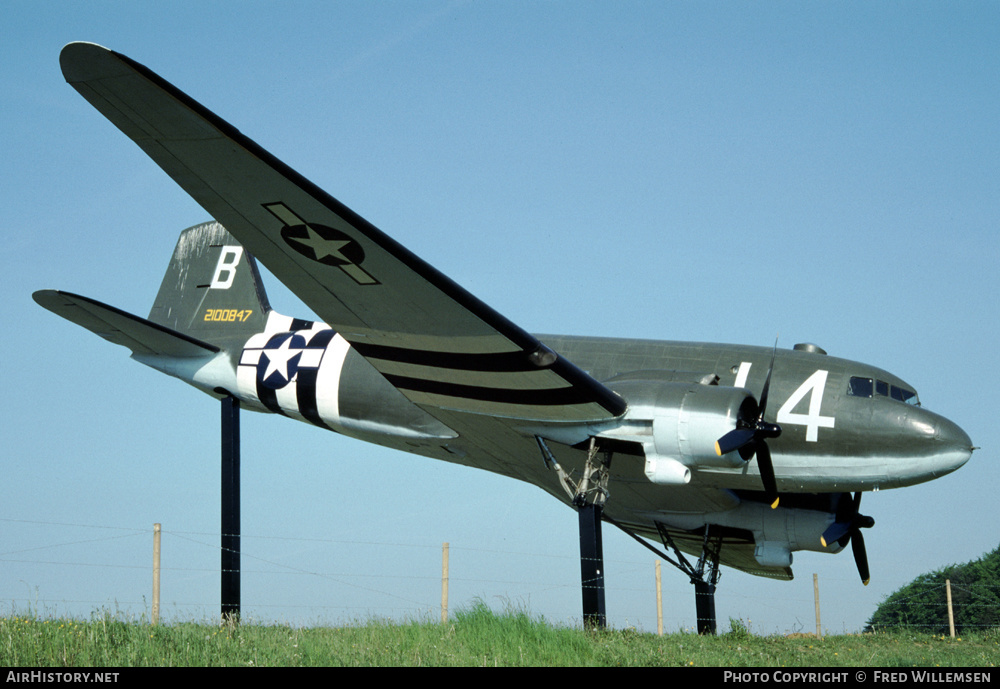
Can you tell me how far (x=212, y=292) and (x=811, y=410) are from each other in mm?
14092

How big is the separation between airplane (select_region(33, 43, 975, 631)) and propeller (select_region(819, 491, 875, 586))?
4 cm

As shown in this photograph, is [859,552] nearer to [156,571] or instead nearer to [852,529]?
[852,529]

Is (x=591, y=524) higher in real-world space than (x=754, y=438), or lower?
lower

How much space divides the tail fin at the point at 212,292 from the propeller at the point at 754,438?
443 inches

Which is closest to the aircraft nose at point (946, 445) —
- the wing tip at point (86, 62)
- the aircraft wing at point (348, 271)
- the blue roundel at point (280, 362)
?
the aircraft wing at point (348, 271)

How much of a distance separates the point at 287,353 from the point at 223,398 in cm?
173

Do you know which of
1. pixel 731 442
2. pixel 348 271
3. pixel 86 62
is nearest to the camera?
pixel 86 62

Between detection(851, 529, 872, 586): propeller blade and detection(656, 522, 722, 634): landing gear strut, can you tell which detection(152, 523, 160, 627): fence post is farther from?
detection(851, 529, 872, 586): propeller blade

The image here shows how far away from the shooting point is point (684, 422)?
44.6 ft

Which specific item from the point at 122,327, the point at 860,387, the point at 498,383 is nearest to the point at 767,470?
the point at 860,387

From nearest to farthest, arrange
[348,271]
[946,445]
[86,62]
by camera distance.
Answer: [86,62]
[348,271]
[946,445]
